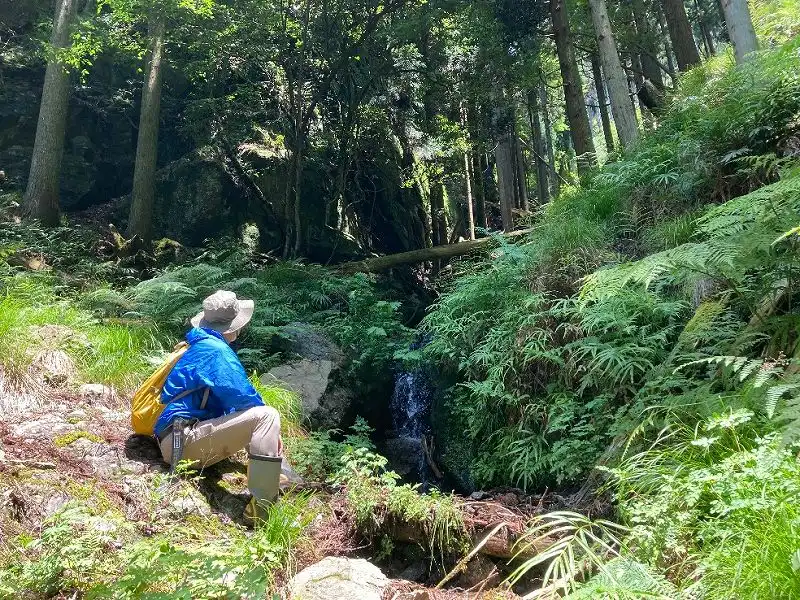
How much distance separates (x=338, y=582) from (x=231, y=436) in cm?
137

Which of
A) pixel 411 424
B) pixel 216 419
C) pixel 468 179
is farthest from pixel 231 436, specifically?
pixel 468 179

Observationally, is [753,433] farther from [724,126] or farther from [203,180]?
[203,180]

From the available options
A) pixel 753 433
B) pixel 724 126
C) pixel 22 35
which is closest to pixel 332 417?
pixel 753 433

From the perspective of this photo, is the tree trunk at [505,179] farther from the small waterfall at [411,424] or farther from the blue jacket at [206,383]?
the blue jacket at [206,383]

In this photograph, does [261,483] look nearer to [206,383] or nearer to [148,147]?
[206,383]

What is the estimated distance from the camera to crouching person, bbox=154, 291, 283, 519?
4.25 m

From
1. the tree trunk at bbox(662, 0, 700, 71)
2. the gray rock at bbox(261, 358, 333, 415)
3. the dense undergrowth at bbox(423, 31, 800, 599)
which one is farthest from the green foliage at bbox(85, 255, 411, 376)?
the tree trunk at bbox(662, 0, 700, 71)

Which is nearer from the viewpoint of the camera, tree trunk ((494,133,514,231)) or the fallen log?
the fallen log

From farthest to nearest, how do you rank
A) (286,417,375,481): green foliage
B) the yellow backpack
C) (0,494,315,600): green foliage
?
(286,417,375,481): green foliage, the yellow backpack, (0,494,315,600): green foliage

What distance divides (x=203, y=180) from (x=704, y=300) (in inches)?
439

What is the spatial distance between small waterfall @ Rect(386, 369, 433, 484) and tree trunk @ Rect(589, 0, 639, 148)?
17.3 feet

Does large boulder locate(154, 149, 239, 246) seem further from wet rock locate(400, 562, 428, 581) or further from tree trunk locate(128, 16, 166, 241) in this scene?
wet rock locate(400, 562, 428, 581)

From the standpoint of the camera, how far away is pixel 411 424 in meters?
8.88

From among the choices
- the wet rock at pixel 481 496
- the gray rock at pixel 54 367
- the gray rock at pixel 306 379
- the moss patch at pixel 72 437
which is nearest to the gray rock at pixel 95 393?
the gray rock at pixel 54 367
